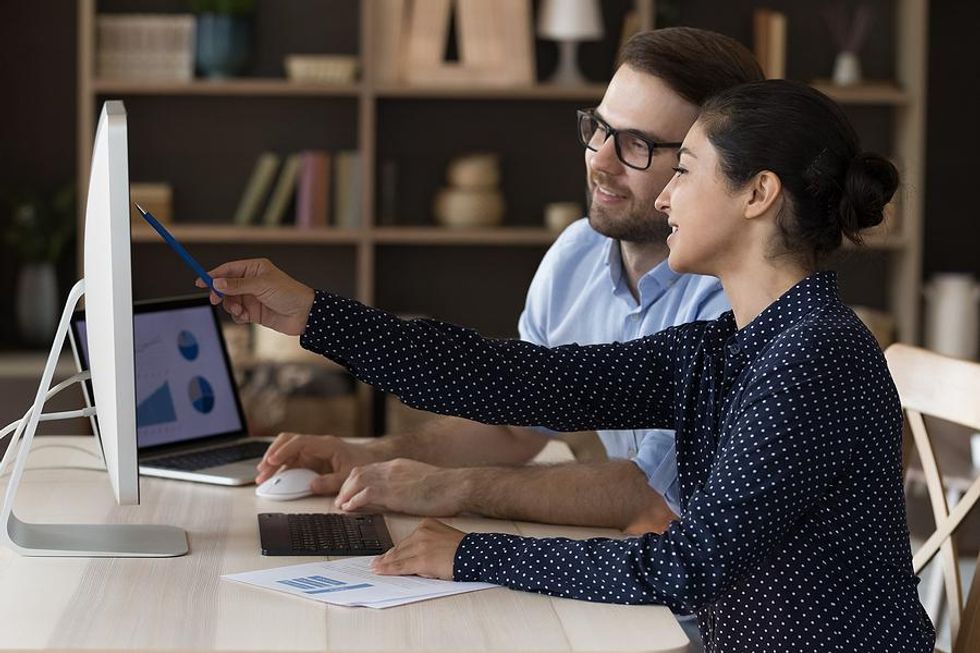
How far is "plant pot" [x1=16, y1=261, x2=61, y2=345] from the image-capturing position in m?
4.62

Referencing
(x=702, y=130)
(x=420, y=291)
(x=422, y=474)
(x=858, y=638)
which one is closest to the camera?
(x=858, y=638)

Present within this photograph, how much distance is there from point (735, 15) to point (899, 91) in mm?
589

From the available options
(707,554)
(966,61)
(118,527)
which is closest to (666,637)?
(707,554)

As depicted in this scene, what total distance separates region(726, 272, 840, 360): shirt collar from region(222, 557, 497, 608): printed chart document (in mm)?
399

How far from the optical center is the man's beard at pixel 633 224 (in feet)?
7.08

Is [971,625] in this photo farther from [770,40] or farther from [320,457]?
[770,40]

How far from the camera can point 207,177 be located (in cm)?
471

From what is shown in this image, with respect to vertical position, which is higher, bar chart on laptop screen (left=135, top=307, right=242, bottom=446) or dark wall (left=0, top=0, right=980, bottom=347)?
dark wall (left=0, top=0, right=980, bottom=347)

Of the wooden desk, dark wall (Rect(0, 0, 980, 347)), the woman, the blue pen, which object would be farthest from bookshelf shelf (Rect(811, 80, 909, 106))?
the wooden desk

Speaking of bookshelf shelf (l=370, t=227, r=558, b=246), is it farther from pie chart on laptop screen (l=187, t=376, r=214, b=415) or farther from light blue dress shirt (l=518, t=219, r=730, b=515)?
pie chart on laptop screen (l=187, t=376, r=214, b=415)

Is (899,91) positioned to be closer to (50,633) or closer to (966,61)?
(966,61)

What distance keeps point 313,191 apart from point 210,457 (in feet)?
8.36

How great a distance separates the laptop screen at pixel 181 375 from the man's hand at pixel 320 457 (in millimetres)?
190

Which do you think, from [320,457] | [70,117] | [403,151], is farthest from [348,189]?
[320,457]
